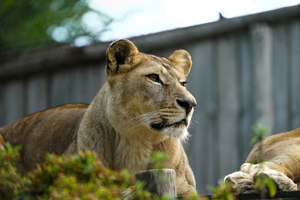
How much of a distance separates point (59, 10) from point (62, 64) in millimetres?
3359

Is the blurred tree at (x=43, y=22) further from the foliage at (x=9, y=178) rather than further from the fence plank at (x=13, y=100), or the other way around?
the foliage at (x=9, y=178)

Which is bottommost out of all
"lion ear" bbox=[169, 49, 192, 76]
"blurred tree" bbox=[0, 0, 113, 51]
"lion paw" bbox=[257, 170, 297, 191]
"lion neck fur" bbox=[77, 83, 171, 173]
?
"lion paw" bbox=[257, 170, 297, 191]

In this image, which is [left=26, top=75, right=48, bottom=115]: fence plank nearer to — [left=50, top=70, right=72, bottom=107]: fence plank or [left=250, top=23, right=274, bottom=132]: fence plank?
[left=50, top=70, right=72, bottom=107]: fence plank

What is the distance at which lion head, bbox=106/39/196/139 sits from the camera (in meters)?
3.24

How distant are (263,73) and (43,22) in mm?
5091

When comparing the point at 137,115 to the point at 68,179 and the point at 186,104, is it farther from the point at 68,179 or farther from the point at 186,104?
the point at 68,179

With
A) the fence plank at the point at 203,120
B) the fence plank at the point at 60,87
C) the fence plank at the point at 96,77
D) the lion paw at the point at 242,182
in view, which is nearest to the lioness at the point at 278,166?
the lion paw at the point at 242,182

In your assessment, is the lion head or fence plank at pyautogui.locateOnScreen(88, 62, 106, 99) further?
fence plank at pyautogui.locateOnScreen(88, 62, 106, 99)

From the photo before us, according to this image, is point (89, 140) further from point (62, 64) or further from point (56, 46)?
A: point (56, 46)

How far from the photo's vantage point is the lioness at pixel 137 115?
10.7 ft

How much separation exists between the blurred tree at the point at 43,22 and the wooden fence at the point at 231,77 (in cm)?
120

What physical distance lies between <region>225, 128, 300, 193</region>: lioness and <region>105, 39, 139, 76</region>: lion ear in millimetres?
1252

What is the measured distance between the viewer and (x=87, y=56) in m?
5.81

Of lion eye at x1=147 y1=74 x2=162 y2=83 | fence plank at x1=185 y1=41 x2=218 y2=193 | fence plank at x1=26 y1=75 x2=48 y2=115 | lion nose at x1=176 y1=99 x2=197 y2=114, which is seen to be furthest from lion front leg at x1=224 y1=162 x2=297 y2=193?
fence plank at x1=26 y1=75 x2=48 y2=115
